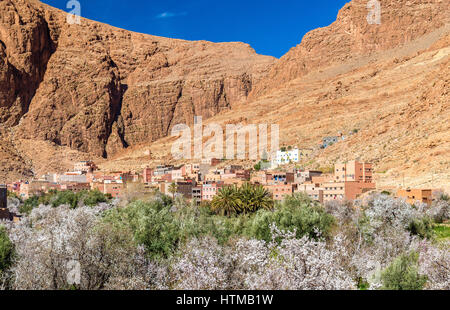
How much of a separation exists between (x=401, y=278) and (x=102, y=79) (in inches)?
5899

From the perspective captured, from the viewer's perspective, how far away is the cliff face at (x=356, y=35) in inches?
5669

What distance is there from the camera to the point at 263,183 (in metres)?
62.1

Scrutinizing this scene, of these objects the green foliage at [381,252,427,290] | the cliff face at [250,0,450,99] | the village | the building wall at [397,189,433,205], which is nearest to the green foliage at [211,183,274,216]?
the village

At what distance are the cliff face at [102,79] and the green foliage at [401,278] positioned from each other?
13490 cm

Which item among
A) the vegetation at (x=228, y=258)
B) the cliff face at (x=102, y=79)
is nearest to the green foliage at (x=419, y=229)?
the vegetation at (x=228, y=258)

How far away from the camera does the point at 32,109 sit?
480ft

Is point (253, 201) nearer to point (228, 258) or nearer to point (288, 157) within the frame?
point (228, 258)

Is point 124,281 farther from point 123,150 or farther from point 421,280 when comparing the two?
point 123,150

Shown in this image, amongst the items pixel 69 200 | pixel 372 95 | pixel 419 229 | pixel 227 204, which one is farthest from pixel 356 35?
pixel 419 229

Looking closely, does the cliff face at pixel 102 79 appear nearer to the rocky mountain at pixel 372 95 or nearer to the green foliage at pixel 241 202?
the rocky mountain at pixel 372 95

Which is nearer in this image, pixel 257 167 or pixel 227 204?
pixel 227 204

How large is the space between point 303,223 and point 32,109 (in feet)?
434
